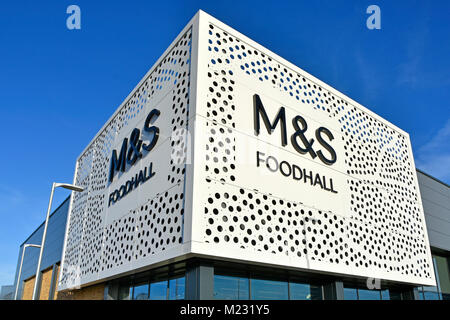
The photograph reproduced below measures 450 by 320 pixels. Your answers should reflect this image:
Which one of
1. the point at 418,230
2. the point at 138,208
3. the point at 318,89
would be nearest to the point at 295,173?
the point at 318,89

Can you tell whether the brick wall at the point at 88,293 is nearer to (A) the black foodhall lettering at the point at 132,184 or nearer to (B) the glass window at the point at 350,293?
(A) the black foodhall lettering at the point at 132,184

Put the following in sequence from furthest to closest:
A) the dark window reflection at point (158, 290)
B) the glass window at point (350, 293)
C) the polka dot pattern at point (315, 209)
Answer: the glass window at point (350, 293) → the dark window reflection at point (158, 290) → the polka dot pattern at point (315, 209)

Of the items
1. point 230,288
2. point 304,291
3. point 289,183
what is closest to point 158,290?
point 230,288

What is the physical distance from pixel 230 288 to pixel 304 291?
3.62m

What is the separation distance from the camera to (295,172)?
1313 centimetres

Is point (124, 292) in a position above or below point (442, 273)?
below

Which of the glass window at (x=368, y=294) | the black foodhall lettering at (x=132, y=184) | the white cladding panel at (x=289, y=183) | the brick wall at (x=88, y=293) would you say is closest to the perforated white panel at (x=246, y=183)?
the white cladding panel at (x=289, y=183)

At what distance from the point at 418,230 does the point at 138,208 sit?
522 inches

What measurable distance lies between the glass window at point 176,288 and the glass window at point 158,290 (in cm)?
43

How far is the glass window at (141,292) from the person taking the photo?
43.5ft

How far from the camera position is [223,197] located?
1073 cm

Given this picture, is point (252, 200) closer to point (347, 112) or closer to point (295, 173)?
point (295, 173)

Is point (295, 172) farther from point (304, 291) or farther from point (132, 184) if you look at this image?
point (132, 184)
